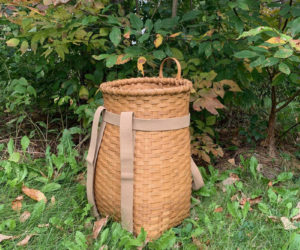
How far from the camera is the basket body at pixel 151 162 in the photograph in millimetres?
1394

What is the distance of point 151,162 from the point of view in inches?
56.2

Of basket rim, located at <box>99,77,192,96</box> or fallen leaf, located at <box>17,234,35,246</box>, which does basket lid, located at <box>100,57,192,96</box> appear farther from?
fallen leaf, located at <box>17,234,35,246</box>

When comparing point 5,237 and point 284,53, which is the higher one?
point 284,53

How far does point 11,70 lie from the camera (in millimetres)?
2539

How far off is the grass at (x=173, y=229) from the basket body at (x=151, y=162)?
0.31 feet

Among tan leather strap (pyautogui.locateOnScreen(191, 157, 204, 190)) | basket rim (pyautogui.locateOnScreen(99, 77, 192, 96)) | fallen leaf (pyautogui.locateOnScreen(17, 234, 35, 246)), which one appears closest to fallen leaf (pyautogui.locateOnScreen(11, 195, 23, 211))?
fallen leaf (pyautogui.locateOnScreen(17, 234, 35, 246))

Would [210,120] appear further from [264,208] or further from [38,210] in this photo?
[38,210]

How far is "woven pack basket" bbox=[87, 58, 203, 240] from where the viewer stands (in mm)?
1392

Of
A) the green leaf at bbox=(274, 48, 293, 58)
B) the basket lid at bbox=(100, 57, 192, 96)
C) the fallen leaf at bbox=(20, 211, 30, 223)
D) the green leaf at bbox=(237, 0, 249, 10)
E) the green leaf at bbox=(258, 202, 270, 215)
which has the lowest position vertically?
the green leaf at bbox=(258, 202, 270, 215)

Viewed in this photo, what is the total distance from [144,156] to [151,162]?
41 mm

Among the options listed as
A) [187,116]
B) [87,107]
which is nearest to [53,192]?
[87,107]

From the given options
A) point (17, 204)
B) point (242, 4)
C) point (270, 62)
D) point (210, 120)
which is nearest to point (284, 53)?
point (270, 62)

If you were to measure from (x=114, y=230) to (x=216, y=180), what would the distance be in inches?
31.6

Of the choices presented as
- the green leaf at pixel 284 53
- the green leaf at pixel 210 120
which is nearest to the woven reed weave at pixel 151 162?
the green leaf at pixel 284 53
